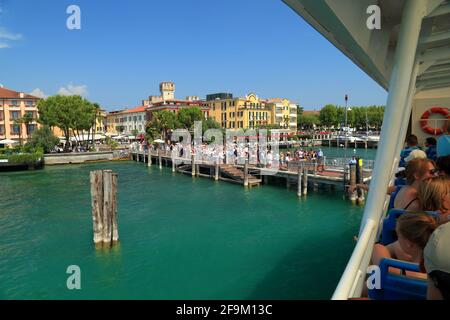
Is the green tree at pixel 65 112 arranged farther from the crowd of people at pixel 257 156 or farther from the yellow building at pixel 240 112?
the yellow building at pixel 240 112

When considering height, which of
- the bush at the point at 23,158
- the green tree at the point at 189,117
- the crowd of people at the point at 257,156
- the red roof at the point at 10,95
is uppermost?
the red roof at the point at 10,95

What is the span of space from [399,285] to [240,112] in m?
84.7

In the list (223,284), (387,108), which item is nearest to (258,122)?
(223,284)

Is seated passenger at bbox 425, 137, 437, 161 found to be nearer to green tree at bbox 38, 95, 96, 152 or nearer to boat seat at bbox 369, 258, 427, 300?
boat seat at bbox 369, 258, 427, 300

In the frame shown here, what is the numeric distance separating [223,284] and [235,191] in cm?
1516

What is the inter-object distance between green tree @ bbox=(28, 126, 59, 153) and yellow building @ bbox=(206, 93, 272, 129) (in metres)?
42.8

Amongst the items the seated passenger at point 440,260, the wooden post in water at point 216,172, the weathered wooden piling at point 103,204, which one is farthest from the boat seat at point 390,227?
the wooden post in water at point 216,172

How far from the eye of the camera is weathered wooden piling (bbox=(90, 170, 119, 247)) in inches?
553

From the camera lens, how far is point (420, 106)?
49.1ft

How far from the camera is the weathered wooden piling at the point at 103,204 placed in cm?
1405

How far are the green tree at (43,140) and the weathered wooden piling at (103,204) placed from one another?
134 feet

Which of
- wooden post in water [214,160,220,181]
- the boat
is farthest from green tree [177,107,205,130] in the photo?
the boat
